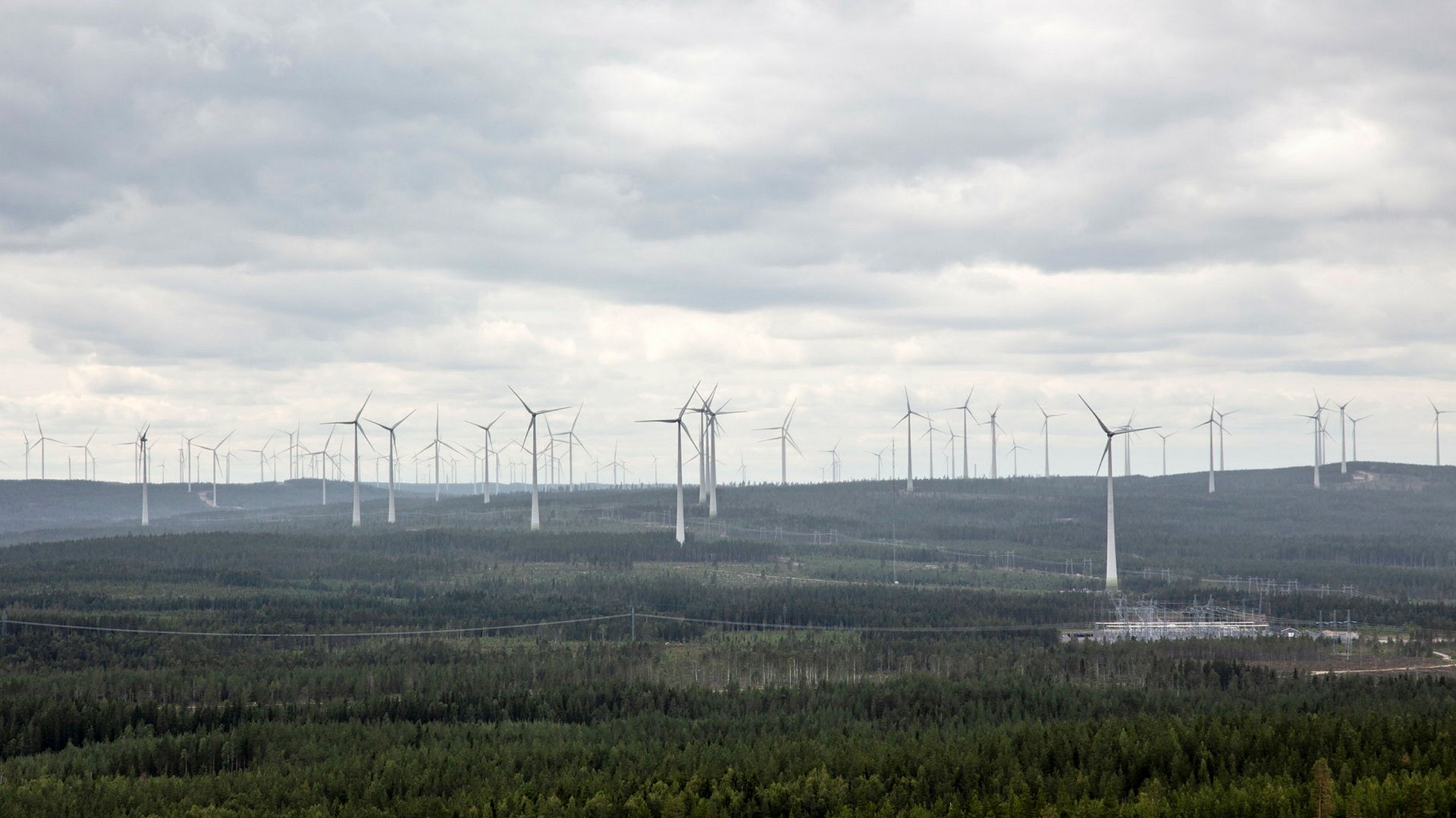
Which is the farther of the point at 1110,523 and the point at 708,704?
the point at 1110,523

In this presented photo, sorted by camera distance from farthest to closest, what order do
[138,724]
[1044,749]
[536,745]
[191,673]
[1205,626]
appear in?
[1205,626], [191,673], [138,724], [536,745], [1044,749]

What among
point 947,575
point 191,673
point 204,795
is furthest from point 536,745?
point 947,575

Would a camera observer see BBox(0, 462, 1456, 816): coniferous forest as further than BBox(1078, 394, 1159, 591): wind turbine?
No

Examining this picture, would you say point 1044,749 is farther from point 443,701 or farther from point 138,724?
point 138,724

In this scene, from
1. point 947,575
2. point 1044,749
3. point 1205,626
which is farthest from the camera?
point 947,575

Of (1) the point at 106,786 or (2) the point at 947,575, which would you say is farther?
(2) the point at 947,575

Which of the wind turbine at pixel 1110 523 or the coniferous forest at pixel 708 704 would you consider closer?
the coniferous forest at pixel 708 704
